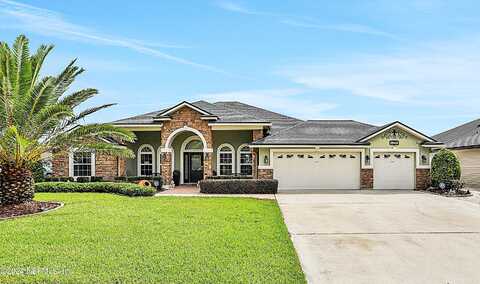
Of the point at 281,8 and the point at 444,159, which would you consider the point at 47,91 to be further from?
the point at 444,159

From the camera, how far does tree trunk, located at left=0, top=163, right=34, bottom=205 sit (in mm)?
12555

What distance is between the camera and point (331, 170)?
848 inches

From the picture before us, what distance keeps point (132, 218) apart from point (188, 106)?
12.9 meters

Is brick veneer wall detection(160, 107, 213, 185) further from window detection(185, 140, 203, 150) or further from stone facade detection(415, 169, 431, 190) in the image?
stone facade detection(415, 169, 431, 190)

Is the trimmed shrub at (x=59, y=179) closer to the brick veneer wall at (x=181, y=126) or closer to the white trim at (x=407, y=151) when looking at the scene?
the brick veneer wall at (x=181, y=126)

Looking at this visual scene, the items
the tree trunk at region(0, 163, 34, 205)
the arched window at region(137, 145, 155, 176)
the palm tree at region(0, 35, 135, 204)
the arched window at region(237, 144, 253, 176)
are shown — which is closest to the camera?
the palm tree at region(0, 35, 135, 204)

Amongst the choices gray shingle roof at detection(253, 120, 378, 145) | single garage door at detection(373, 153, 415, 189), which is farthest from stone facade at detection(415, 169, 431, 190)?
gray shingle roof at detection(253, 120, 378, 145)

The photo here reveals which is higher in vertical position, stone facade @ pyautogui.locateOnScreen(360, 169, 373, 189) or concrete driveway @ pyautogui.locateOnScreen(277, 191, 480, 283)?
stone facade @ pyautogui.locateOnScreen(360, 169, 373, 189)

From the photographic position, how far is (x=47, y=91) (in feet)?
42.4

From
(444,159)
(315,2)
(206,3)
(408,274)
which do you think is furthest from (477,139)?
(408,274)

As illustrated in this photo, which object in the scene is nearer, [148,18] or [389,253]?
[389,253]

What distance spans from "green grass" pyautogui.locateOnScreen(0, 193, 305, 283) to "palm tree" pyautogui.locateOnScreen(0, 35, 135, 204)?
2029mm

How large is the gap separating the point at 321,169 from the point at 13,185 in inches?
560

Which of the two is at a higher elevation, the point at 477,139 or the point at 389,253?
the point at 477,139
